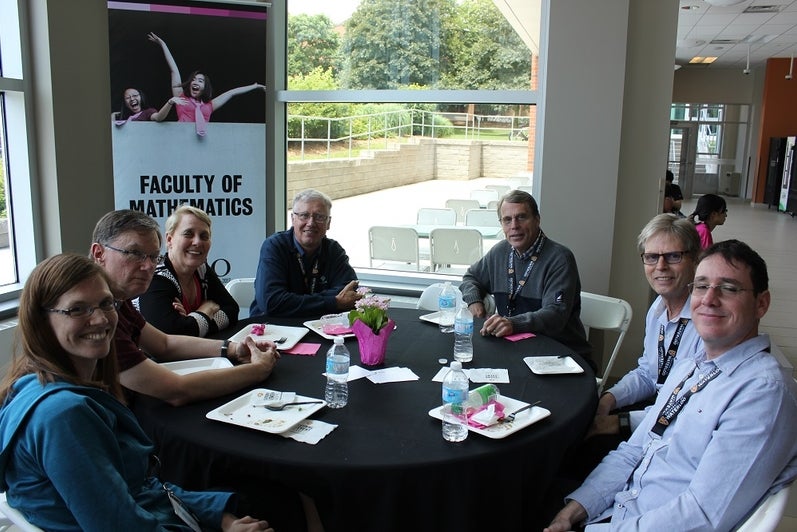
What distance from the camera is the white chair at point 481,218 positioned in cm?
497

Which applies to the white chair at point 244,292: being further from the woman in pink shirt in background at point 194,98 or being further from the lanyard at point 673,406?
the lanyard at point 673,406

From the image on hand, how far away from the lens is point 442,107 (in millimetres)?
4578

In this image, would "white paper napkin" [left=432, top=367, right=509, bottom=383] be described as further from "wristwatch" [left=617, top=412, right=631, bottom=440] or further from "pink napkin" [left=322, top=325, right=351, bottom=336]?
"pink napkin" [left=322, top=325, right=351, bottom=336]

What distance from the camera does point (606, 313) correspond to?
3.43 meters

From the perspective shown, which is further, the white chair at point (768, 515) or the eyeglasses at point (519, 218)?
the eyeglasses at point (519, 218)

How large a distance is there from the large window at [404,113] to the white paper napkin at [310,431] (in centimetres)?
302

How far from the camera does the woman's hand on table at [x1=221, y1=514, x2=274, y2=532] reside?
5.48ft

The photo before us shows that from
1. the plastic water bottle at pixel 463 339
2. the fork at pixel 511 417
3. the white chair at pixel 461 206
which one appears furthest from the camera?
the white chair at pixel 461 206

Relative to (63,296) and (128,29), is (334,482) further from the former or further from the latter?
(128,29)

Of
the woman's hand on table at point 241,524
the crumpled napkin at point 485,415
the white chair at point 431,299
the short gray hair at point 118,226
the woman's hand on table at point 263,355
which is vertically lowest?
the woman's hand on table at point 241,524

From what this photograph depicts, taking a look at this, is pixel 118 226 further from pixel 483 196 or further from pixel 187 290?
pixel 483 196

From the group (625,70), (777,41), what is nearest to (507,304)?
(625,70)

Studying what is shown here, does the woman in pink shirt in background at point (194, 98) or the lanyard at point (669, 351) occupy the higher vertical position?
the woman in pink shirt in background at point (194, 98)

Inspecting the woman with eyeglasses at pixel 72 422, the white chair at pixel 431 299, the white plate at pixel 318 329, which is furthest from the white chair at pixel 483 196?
the woman with eyeglasses at pixel 72 422
